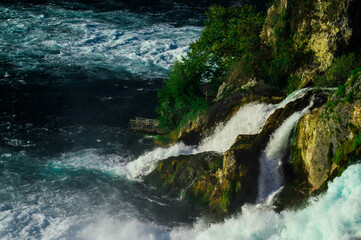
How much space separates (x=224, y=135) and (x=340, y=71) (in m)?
8.06

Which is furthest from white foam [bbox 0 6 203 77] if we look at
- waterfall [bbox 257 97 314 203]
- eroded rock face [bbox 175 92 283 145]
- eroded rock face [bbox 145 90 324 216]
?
waterfall [bbox 257 97 314 203]

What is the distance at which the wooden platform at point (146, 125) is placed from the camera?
35.4 meters

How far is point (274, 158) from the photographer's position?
2253 centimetres

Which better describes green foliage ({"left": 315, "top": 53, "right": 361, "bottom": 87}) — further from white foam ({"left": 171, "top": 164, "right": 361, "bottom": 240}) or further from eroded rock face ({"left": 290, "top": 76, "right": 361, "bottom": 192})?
white foam ({"left": 171, "top": 164, "right": 361, "bottom": 240})

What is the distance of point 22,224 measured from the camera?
23.9m

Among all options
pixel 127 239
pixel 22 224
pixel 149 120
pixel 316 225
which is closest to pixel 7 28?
pixel 149 120

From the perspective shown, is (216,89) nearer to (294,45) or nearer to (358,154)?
(294,45)

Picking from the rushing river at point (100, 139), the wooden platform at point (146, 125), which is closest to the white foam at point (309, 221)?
the rushing river at point (100, 139)

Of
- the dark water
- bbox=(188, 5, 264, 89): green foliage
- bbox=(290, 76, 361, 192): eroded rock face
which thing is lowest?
the dark water

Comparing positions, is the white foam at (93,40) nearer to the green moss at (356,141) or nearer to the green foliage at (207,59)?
the green foliage at (207,59)

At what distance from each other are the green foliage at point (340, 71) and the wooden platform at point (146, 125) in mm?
15212

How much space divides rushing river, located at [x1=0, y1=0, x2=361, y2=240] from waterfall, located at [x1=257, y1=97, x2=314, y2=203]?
0.07 m

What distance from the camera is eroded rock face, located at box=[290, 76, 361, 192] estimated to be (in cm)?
1850

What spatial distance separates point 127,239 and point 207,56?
16.4m
